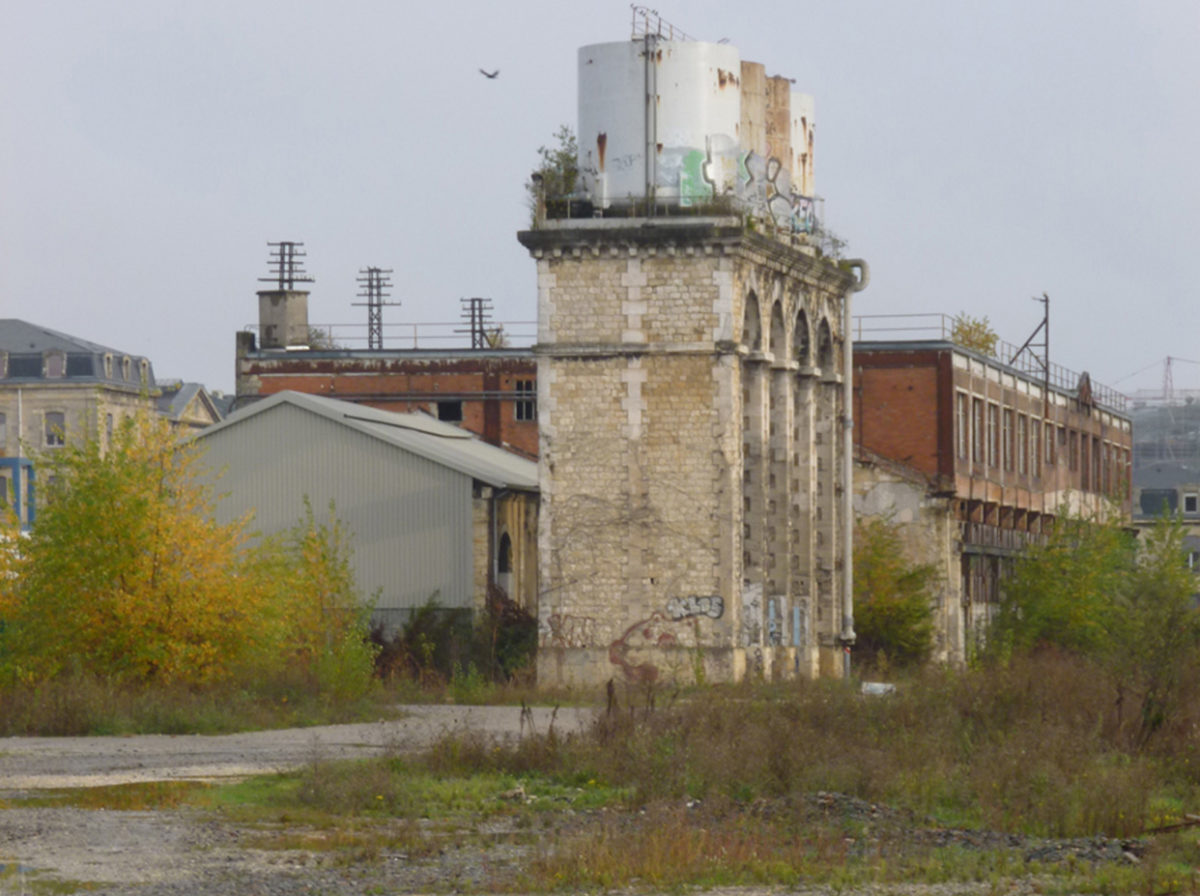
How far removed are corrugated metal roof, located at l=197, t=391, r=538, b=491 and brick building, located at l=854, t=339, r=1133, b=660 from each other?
992 centimetres

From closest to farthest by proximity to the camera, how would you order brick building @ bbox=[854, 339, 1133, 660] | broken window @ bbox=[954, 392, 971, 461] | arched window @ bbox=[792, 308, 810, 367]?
arched window @ bbox=[792, 308, 810, 367] < brick building @ bbox=[854, 339, 1133, 660] < broken window @ bbox=[954, 392, 971, 461]

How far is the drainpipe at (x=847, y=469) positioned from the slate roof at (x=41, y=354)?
56.8 m

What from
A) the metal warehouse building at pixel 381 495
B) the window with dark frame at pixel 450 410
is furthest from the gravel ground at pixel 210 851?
the window with dark frame at pixel 450 410

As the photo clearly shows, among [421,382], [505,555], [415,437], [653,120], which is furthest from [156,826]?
[421,382]

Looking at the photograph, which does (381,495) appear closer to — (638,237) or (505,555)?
(505,555)

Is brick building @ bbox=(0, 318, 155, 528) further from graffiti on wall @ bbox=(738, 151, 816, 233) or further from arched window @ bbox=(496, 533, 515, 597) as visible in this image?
graffiti on wall @ bbox=(738, 151, 816, 233)

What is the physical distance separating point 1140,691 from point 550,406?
16.2m

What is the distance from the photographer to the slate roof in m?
100

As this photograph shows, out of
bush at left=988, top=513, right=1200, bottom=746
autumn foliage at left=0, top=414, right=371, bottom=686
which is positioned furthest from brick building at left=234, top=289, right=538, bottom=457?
autumn foliage at left=0, top=414, right=371, bottom=686

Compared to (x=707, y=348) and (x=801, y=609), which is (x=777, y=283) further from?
(x=801, y=609)

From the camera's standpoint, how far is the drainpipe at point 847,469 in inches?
1839

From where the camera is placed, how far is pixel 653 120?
41625mm

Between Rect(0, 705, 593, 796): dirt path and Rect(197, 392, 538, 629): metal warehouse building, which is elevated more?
Rect(197, 392, 538, 629): metal warehouse building

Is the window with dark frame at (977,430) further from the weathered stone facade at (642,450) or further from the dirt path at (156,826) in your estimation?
the dirt path at (156,826)
